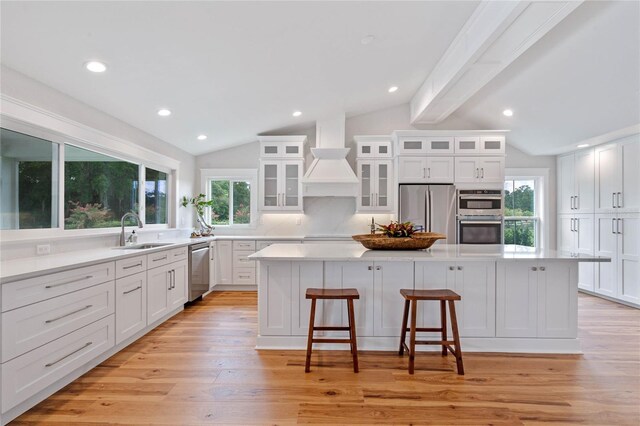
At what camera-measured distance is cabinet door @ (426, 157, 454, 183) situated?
5.28m

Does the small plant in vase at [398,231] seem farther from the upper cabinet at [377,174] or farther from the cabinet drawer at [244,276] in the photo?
the cabinet drawer at [244,276]

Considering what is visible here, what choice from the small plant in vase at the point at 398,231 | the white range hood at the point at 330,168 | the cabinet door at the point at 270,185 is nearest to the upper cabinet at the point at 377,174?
the white range hood at the point at 330,168

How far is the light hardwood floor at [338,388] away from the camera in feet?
6.62

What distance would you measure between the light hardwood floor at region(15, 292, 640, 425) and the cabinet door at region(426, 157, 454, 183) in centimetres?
280

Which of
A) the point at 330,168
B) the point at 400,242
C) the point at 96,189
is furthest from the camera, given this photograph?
the point at 330,168

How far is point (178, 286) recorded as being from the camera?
408 centimetres

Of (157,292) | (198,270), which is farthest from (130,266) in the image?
(198,270)

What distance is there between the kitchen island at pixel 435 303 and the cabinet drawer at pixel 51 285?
4.08ft

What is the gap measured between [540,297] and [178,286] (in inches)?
150

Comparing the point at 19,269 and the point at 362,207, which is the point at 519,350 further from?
the point at 19,269

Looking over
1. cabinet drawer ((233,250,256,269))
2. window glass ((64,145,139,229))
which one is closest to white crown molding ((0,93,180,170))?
window glass ((64,145,139,229))

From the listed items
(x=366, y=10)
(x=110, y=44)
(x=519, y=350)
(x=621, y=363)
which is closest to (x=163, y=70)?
(x=110, y=44)

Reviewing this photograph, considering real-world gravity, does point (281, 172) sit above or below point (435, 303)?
above

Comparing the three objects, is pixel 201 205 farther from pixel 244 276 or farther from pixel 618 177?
pixel 618 177
